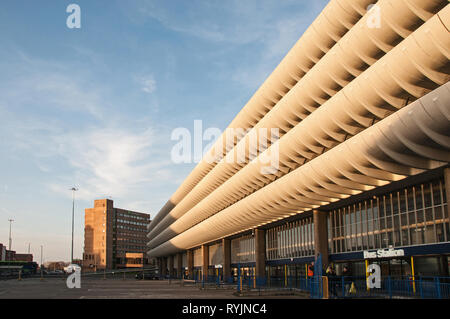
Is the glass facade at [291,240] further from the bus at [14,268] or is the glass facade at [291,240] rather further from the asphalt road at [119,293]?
the bus at [14,268]

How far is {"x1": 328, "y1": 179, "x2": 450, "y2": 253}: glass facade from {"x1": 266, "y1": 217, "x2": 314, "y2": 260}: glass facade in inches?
182

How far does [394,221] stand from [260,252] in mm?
23967

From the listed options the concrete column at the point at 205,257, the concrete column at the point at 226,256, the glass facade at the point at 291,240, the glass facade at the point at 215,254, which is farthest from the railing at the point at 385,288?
the concrete column at the point at 205,257

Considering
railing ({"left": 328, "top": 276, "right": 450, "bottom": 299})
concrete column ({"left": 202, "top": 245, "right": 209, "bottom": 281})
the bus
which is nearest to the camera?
railing ({"left": 328, "top": 276, "right": 450, "bottom": 299})

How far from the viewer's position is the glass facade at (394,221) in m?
25.5

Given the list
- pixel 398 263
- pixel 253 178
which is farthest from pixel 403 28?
pixel 253 178

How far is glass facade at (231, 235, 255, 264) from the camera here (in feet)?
183

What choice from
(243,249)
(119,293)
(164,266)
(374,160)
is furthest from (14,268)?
(374,160)

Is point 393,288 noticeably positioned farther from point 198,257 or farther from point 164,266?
point 164,266

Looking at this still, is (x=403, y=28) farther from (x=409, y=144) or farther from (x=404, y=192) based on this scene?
(x=404, y=192)

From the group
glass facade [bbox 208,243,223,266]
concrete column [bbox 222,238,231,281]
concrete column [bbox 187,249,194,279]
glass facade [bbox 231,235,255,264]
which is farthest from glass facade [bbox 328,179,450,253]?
concrete column [bbox 187,249,194,279]

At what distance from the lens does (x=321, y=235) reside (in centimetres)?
3612

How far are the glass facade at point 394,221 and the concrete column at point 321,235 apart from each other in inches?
18.6

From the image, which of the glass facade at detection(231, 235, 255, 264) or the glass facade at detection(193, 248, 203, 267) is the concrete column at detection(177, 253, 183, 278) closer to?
the glass facade at detection(193, 248, 203, 267)
